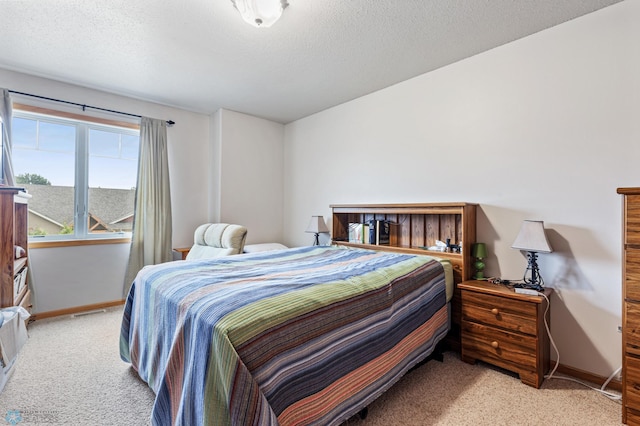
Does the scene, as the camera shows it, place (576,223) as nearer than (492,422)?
No

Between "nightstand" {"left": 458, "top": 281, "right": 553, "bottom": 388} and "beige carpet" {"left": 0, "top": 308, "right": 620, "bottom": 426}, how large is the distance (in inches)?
4.4

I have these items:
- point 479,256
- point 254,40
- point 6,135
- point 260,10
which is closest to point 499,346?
point 479,256

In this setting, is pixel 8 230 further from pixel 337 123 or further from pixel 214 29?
pixel 337 123

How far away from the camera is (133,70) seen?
9.13ft

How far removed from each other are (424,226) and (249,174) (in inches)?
99.8

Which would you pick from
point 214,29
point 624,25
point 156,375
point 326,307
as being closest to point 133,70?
point 214,29

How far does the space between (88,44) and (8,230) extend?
1.57m

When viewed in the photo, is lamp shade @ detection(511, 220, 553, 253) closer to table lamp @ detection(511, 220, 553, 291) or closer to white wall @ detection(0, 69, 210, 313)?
table lamp @ detection(511, 220, 553, 291)

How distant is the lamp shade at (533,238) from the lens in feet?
6.31

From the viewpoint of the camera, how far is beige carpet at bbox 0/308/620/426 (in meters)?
1.56

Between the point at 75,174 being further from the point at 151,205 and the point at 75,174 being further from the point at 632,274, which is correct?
the point at 632,274

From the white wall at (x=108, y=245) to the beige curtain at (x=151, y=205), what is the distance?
0.16 meters

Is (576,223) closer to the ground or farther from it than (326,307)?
farther from it

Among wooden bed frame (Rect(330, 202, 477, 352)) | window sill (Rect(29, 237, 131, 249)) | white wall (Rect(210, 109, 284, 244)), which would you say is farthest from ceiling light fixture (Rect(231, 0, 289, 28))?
window sill (Rect(29, 237, 131, 249))
